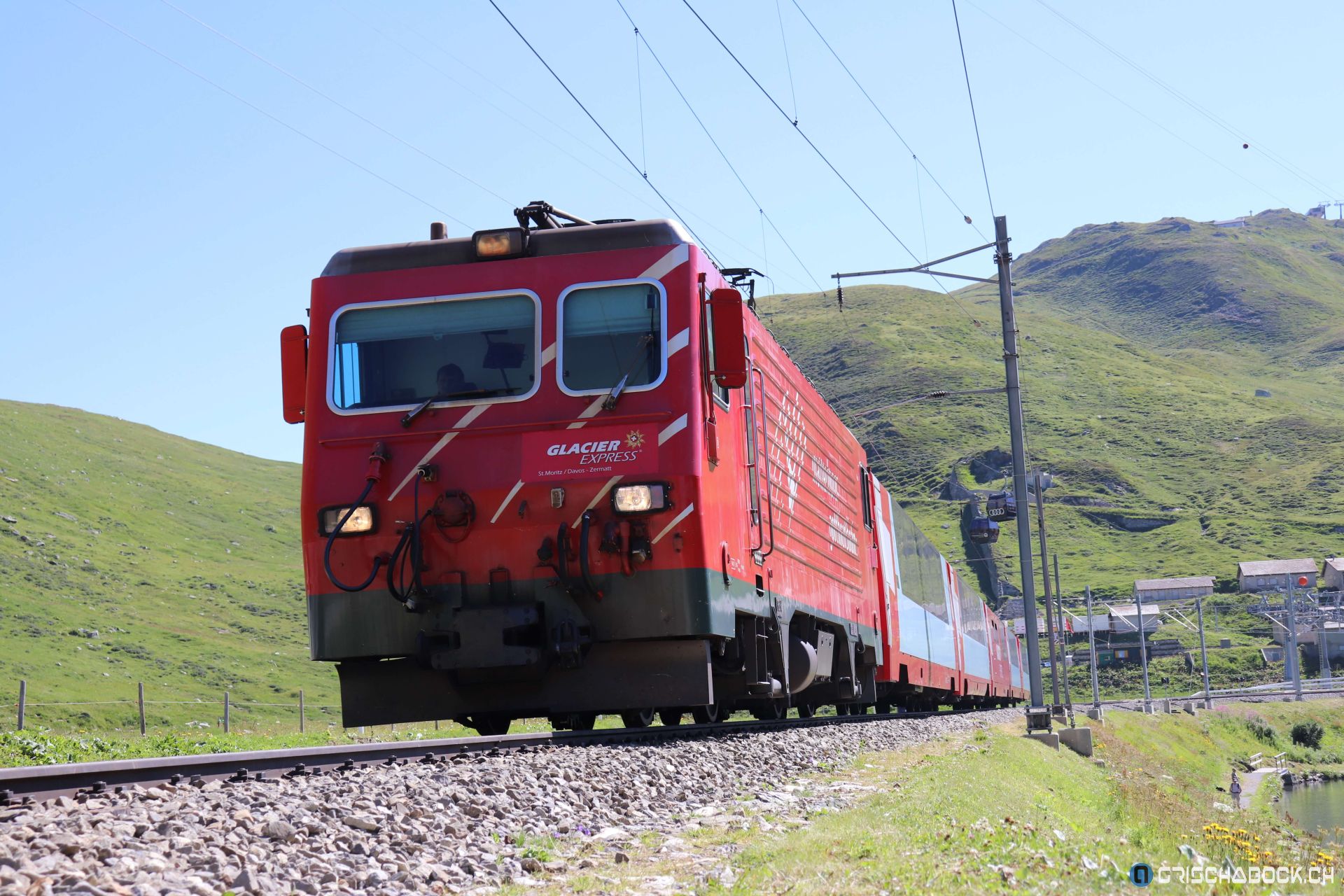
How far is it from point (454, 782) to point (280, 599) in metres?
61.7

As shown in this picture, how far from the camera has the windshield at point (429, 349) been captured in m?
9.91

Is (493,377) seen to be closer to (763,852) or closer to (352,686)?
(352,686)

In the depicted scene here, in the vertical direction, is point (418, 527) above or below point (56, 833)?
above

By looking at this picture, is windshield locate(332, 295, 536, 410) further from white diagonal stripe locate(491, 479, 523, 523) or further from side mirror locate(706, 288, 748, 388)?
side mirror locate(706, 288, 748, 388)

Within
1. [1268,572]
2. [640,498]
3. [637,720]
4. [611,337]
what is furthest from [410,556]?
[1268,572]

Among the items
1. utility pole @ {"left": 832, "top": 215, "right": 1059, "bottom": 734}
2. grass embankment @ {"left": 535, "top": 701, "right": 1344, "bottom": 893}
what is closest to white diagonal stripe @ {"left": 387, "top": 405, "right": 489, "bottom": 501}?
grass embankment @ {"left": 535, "top": 701, "right": 1344, "bottom": 893}

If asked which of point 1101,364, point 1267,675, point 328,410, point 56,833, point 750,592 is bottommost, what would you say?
point 1267,675

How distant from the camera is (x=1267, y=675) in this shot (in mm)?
103375

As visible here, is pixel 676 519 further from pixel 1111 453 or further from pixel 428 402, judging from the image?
pixel 1111 453

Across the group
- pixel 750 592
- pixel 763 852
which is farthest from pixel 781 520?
pixel 763 852

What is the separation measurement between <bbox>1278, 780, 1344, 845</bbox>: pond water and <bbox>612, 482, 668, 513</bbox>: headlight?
2931 centimetres

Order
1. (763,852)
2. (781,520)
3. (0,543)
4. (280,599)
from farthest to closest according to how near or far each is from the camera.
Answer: (280,599) < (0,543) < (781,520) < (763,852)

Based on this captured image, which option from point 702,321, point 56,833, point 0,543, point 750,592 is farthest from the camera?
point 0,543

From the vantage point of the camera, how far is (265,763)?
25.4 ft
